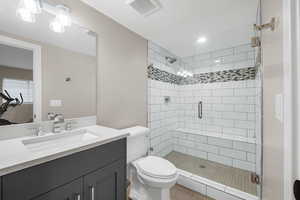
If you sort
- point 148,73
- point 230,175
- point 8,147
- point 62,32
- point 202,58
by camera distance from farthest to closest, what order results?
point 202,58
point 148,73
point 230,175
point 62,32
point 8,147

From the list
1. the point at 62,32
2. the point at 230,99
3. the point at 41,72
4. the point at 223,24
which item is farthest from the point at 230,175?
the point at 62,32

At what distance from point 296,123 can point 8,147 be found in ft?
4.57

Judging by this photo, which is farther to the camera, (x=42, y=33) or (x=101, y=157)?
(x=42, y=33)

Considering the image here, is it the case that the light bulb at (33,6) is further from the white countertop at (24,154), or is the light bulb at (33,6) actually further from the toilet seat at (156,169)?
the toilet seat at (156,169)

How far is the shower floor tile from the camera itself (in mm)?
1697

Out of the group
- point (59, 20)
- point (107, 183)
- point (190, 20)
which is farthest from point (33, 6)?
point (190, 20)

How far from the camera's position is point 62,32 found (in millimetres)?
1217

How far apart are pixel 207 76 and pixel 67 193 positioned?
2.96 meters

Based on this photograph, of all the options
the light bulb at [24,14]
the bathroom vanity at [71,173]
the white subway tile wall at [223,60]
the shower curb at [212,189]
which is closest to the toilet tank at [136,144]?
the bathroom vanity at [71,173]

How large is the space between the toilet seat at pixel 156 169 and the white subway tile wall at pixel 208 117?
74 centimetres

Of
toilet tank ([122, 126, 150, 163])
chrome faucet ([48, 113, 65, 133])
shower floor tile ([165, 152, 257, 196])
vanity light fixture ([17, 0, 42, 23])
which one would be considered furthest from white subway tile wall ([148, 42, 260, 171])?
vanity light fixture ([17, 0, 42, 23])

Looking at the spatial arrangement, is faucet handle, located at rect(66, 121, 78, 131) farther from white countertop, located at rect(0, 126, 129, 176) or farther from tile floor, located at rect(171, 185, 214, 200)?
tile floor, located at rect(171, 185, 214, 200)

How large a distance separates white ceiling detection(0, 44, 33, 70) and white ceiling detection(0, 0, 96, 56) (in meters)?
0.13

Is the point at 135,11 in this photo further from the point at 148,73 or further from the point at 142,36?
the point at 148,73
